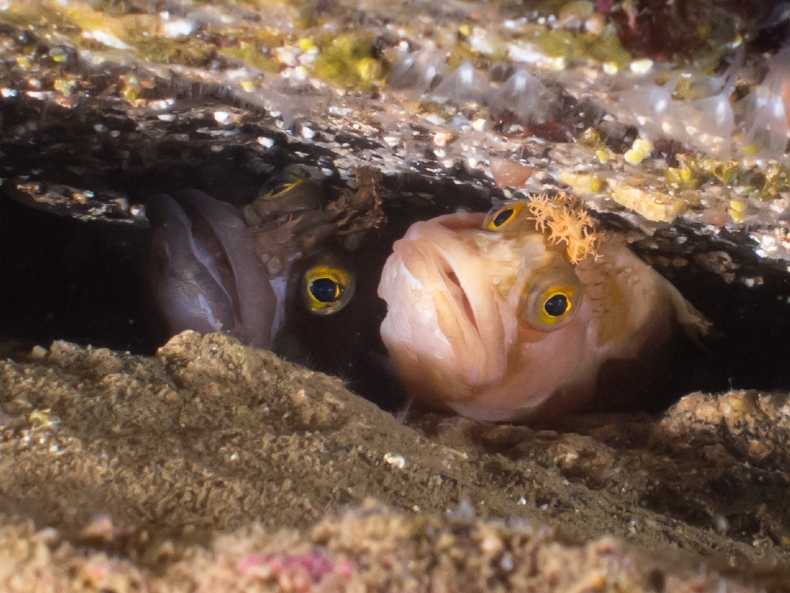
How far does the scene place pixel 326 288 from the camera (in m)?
4.27

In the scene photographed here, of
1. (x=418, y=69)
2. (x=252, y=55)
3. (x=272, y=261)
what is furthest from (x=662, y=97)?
(x=272, y=261)

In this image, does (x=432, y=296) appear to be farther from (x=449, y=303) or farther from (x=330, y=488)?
(x=330, y=488)

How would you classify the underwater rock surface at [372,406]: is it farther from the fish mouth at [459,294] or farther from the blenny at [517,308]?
the fish mouth at [459,294]

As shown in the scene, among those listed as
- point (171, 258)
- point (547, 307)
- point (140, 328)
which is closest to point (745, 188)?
point (547, 307)

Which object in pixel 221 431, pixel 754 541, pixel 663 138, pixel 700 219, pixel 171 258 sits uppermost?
pixel 663 138

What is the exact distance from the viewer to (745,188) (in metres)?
2.22

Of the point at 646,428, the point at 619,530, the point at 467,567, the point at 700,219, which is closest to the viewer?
the point at 467,567

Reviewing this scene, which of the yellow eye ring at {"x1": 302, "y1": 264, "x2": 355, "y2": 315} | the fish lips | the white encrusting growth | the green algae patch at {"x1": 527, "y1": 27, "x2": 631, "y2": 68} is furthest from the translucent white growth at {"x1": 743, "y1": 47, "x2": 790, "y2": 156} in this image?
the yellow eye ring at {"x1": 302, "y1": 264, "x2": 355, "y2": 315}

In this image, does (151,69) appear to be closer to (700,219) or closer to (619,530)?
(619,530)

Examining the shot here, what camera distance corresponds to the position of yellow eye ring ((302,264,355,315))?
4.26 metres

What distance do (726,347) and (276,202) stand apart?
389cm

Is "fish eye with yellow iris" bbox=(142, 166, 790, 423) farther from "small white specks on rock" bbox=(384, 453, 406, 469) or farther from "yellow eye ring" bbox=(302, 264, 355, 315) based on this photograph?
"small white specks on rock" bbox=(384, 453, 406, 469)

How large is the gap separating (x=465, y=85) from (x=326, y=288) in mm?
2561

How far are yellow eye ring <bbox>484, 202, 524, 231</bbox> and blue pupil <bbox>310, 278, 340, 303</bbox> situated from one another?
4.49 feet
